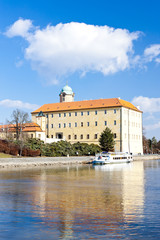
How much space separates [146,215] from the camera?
1434cm

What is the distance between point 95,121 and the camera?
92500 millimetres

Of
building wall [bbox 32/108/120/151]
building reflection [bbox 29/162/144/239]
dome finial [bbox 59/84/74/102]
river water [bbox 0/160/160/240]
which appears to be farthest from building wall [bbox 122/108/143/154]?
river water [bbox 0/160/160/240]

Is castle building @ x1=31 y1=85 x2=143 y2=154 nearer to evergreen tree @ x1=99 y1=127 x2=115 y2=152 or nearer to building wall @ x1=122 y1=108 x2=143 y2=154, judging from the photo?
building wall @ x1=122 y1=108 x2=143 y2=154

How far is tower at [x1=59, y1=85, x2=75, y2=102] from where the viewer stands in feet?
367

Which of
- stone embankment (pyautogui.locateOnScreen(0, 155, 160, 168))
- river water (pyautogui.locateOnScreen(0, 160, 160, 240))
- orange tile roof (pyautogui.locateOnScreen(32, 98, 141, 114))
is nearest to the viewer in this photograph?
river water (pyautogui.locateOnScreen(0, 160, 160, 240))

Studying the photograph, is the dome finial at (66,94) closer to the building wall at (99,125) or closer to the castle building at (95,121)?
the castle building at (95,121)

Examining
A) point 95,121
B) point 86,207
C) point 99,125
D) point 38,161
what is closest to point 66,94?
point 95,121

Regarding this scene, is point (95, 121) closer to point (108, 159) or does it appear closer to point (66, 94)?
point (66, 94)

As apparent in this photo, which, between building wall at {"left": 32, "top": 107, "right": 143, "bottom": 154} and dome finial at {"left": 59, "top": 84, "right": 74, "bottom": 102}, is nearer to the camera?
building wall at {"left": 32, "top": 107, "right": 143, "bottom": 154}

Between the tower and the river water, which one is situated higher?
the tower

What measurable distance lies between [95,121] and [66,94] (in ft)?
76.1

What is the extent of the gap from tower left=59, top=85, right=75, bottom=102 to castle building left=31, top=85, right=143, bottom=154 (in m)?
9.69

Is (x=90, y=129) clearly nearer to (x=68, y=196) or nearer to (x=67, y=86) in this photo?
(x=67, y=86)

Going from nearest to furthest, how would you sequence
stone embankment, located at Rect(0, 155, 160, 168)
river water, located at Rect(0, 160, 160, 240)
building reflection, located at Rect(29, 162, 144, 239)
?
river water, located at Rect(0, 160, 160, 240), building reflection, located at Rect(29, 162, 144, 239), stone embankment, located at Rect(0, 155, 160, 168)
